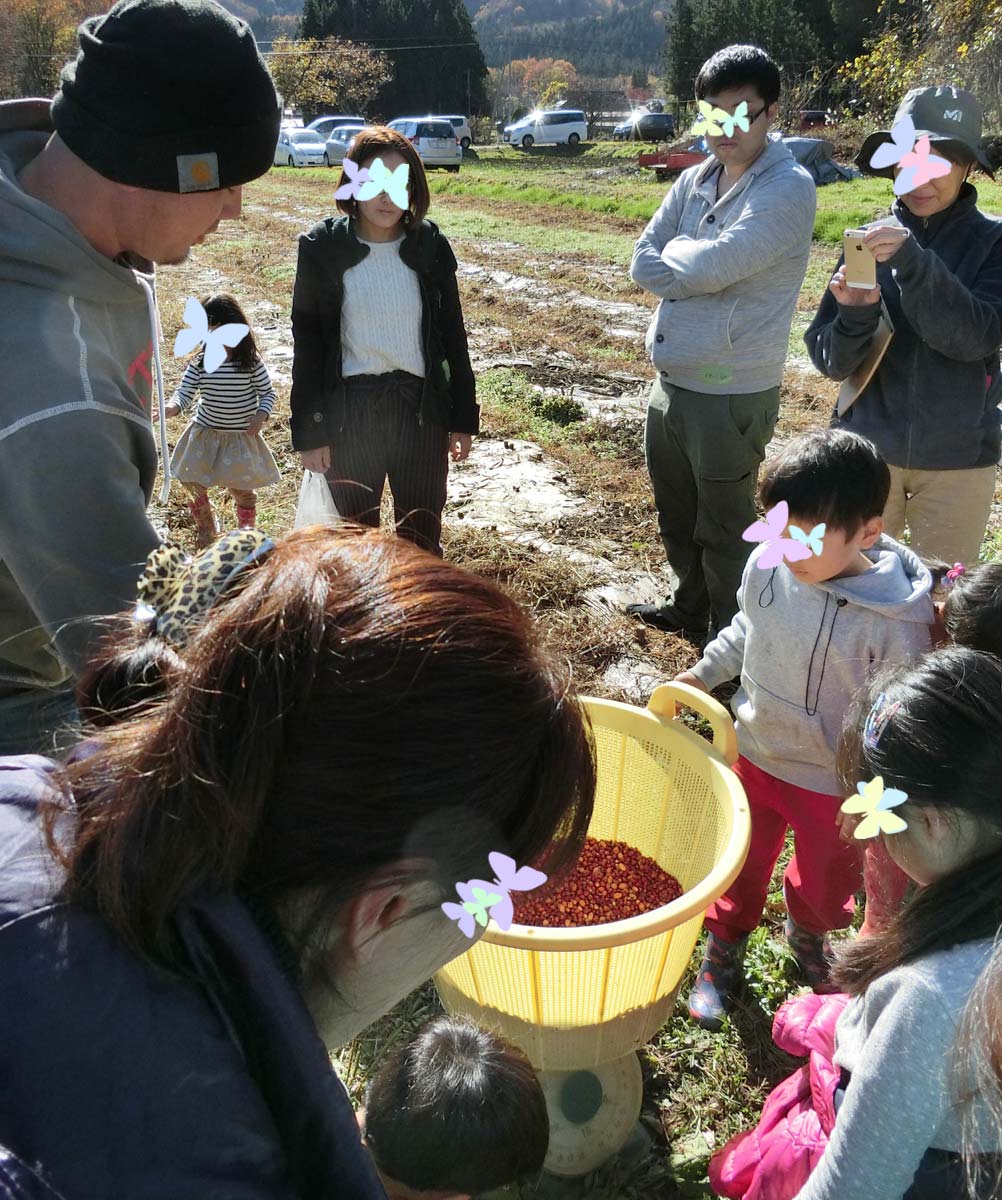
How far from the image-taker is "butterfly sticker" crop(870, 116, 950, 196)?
2457 mm

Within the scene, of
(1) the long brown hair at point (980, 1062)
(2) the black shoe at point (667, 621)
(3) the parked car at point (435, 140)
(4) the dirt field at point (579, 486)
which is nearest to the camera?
(1) the long brown hair at point (980, 1062)

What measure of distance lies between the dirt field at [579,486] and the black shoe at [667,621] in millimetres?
58

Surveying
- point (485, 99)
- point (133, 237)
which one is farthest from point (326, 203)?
point (485, 99)

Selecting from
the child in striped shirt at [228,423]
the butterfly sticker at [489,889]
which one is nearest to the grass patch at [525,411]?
the child in striped shirt at [228,423]

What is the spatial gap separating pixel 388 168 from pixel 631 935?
2.43 metres

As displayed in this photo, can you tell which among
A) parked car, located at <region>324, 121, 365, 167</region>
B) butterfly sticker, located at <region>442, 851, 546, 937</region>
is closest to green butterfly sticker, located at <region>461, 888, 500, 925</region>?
butterfly sticker, located at <region>442, 851, 546, 937</region>

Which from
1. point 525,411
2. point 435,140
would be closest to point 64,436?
point 525,411

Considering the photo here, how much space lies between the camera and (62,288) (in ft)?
4.05

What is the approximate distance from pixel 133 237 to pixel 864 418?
6.83 ft

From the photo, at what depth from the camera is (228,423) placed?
13.6ft

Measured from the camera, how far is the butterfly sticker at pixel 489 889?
0.86 metres

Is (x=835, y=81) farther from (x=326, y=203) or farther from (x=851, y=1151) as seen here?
(x=851, y=1151)

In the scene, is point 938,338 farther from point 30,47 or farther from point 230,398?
point 30,47

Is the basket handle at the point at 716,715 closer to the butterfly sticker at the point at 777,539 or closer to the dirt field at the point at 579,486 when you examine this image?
the butterfly sticker at the point at 777,539
